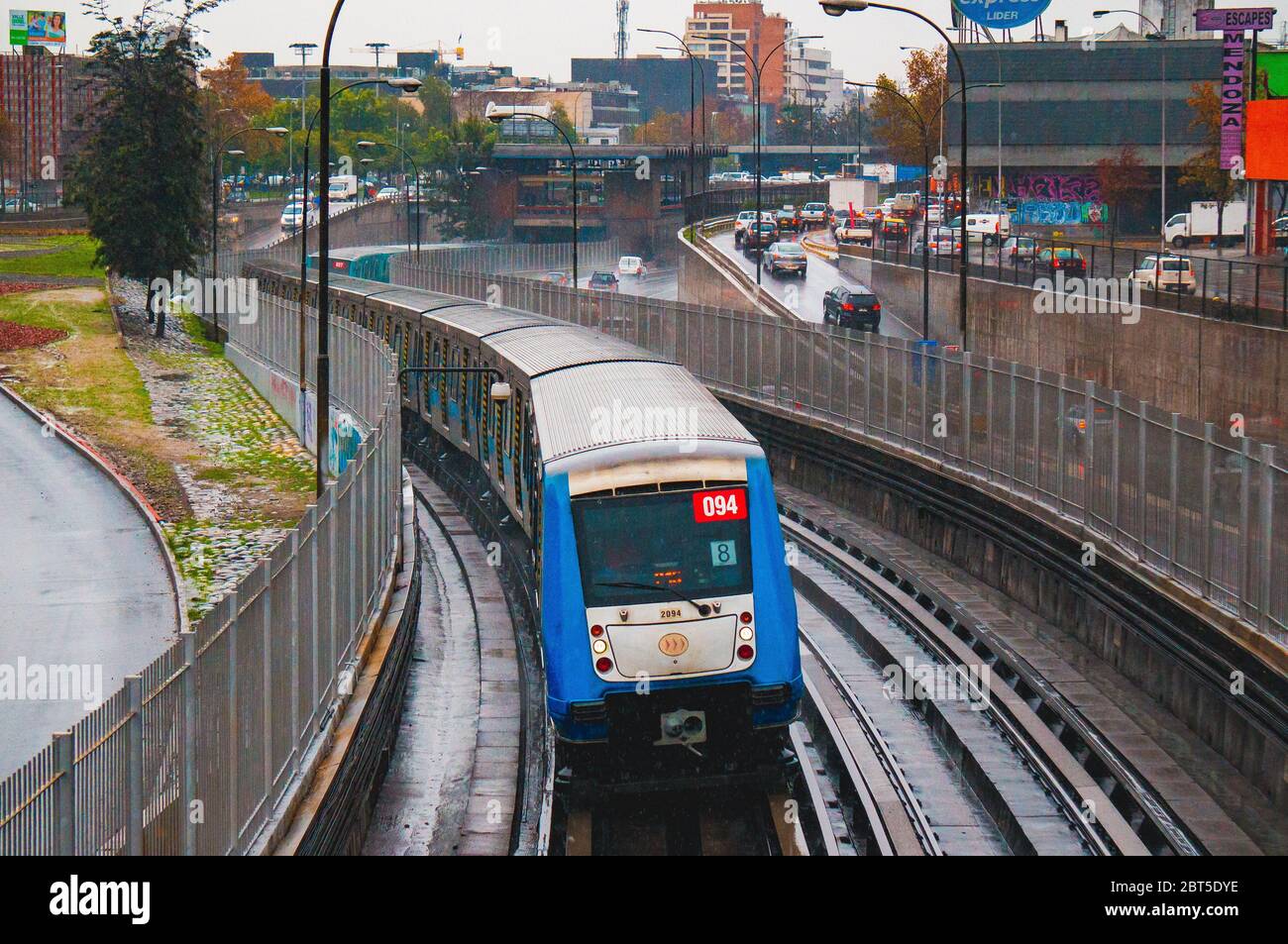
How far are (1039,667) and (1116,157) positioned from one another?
72.4m

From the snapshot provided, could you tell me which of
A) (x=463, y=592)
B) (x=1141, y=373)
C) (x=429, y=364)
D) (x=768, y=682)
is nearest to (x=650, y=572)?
(x=768, y=682)

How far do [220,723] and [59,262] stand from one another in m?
82.7

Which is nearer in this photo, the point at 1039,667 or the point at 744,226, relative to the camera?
the point at 1039,667

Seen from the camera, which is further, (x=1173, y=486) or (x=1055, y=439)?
(x=1055, y=439)

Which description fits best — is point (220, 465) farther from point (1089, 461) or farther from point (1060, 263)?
point (1060, 263)

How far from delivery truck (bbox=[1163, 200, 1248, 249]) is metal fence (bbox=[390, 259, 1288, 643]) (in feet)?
113

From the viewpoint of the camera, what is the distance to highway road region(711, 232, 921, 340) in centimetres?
5692

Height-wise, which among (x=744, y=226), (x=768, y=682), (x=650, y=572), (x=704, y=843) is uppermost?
(x=744, y=226)

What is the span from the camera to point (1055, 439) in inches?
827

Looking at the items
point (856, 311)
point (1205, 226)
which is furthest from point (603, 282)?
point (856, 311)

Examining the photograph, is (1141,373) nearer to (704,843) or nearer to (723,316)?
(723,316)

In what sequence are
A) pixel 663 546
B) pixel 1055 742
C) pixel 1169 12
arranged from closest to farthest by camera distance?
pixel 663 546, pixel 1055 742, pixel 1169 12

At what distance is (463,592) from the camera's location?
25.3 metres

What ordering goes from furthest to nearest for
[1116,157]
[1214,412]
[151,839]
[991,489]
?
[1116,157]
[1214,412]
[991,489]
[151,839]
